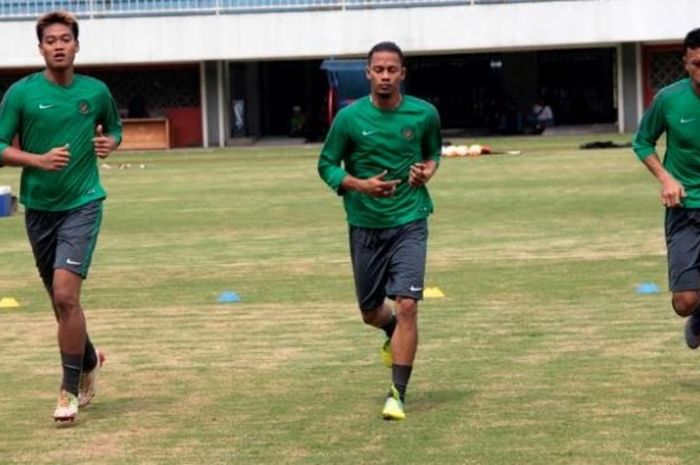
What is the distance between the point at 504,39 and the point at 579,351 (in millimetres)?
40944

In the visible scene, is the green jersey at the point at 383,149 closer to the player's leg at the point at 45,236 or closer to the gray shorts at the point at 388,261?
the gray shorts at the point at 388,261

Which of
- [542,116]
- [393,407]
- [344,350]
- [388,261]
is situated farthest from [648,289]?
[542,116]

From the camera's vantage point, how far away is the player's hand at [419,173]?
32.1ft

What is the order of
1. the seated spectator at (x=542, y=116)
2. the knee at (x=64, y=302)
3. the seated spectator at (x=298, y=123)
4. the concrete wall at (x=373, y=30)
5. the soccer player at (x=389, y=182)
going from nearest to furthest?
the knee at (x=64, y=302) → the soccer player at (x=389, y=182) → the concrete wall at (x=373, y=30) → the seated spectator at (x=542, y=116) → the seated spectator at (x=298, y=123)

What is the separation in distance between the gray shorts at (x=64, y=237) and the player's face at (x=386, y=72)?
1665 mm

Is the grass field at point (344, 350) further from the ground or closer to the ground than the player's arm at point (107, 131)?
closer to the ground

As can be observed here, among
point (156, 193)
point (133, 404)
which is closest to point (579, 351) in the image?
point (133, 404)

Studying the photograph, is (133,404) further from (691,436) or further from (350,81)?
(350,81)

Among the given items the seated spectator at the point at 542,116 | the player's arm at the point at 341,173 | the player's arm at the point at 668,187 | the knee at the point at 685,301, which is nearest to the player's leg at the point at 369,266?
the player's arm at the point at 341,173

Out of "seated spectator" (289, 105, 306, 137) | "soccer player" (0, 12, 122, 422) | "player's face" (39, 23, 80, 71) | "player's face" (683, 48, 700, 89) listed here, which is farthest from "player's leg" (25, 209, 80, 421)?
"seated spectator" (289, 105, 306, 137)

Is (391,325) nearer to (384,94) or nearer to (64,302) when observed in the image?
(384,94)

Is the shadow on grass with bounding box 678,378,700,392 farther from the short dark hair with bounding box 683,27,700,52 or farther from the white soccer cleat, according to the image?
the white soccer cleat

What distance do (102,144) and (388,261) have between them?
170 cm

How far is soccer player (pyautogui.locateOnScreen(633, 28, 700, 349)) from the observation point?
1007 cm
